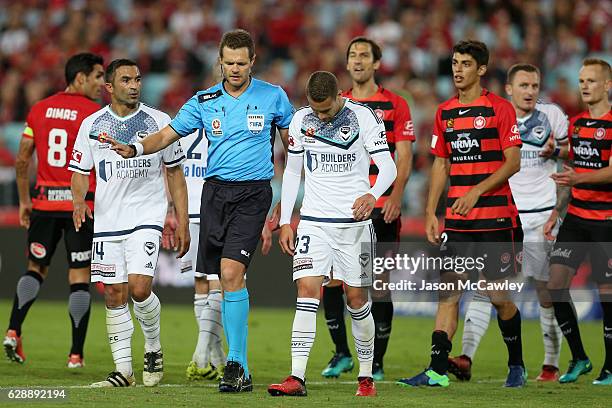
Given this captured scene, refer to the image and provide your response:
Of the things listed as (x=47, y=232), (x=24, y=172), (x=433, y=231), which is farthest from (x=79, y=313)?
(x=433, y=231)

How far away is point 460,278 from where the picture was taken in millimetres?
9852

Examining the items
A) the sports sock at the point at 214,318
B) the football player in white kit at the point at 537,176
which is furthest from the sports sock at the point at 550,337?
the sports sock at the point at 214,318

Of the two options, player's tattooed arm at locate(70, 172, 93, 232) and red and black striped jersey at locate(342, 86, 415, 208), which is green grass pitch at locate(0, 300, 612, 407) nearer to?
player's tattooed arm at locate(70, 172, 93, 232)

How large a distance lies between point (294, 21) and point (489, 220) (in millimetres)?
12830

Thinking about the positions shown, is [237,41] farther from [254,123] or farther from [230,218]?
[230,218]

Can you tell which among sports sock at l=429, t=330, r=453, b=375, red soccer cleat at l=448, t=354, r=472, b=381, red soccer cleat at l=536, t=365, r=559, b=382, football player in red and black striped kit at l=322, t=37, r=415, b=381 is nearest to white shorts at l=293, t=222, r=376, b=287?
sports sock at l=429, t=330, r=453, b=375

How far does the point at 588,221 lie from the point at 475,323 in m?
1.41

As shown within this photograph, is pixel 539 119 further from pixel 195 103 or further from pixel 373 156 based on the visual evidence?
pixel 195 103

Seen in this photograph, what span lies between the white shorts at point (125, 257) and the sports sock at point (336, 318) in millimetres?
2236

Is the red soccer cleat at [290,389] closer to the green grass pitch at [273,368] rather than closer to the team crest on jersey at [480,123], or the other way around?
the green grass pitch at [273,368]

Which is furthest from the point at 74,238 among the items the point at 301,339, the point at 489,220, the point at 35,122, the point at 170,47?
the point at 170,47

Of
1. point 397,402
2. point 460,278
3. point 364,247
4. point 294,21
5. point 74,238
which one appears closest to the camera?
point 397,402

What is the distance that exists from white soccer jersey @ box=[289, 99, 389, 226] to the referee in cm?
33

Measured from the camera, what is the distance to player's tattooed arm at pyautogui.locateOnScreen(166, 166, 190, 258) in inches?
378
